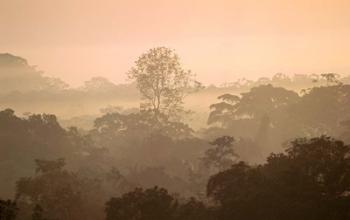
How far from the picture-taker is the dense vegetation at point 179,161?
38312 mm

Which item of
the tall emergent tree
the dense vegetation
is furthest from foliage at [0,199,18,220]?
the tall emergent tree

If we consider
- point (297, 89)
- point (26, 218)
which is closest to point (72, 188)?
point (26, 218)

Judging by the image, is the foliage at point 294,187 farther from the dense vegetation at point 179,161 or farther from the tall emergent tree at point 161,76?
the tall emergent tree at point 161,76

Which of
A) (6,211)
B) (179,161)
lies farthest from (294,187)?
(179,161)

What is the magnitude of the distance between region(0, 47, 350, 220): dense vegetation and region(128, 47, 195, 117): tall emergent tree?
0.46 ft

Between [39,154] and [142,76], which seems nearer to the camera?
[39,154]

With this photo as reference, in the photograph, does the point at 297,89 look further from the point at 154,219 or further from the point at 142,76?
the point at 154,219

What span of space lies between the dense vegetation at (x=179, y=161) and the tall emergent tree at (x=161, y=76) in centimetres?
14

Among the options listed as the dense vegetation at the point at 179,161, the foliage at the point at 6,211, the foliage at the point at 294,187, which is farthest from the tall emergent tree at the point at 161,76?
the foliage at the point at 6,211

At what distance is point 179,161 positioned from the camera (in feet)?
217

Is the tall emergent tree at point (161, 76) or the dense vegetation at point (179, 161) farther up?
the tall emergent tree at point (161, 76)

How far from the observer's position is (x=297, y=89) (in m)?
118

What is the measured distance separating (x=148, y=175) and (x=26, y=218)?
47.8 ft

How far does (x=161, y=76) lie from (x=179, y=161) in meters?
21.7
